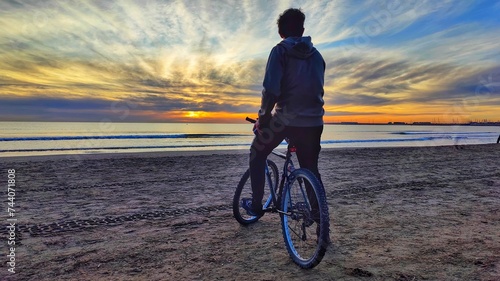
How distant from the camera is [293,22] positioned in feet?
11.5

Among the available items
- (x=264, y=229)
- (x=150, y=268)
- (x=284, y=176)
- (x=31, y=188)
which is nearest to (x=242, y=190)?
(x=264, y=229)

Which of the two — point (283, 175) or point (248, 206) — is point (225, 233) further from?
point (283, 175)

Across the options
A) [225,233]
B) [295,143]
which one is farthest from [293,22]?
[225,233]

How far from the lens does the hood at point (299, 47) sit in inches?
130

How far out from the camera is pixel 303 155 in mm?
3512

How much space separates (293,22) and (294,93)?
30.9 inches

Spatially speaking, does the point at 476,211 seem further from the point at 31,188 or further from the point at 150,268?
the point at 31,188

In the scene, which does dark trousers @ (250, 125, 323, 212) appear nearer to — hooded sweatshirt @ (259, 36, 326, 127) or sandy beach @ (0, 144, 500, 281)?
hooded sweatshirt @ (259, 36, 326, 127)

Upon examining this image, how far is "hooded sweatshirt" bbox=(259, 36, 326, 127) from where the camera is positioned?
329 centimetres

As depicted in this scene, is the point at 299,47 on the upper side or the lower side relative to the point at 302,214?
upper

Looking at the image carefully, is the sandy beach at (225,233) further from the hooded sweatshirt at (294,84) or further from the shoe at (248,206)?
the hooded sweatshirt at (294,84)

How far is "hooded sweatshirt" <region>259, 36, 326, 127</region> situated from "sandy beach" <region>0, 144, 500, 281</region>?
4.77 feet

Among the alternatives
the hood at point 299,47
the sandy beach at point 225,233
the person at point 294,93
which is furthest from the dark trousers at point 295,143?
the sandy beach at point 225,233

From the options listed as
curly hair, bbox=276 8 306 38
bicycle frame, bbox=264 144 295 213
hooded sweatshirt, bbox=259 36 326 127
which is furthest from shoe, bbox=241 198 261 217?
curly hair, bbox=276 8 306 38
